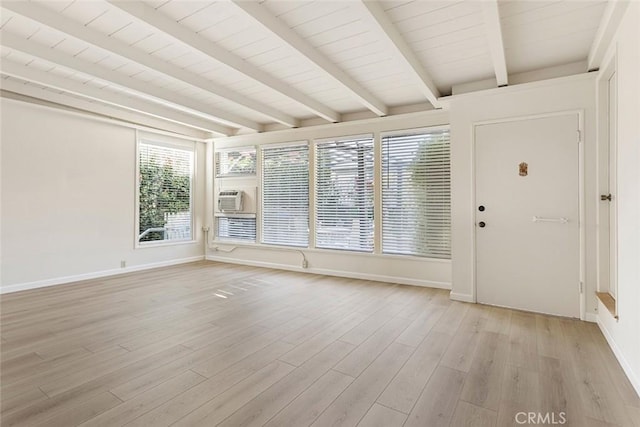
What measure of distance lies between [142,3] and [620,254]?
4129 mm

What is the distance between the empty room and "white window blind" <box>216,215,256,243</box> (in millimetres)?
113

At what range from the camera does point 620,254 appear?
2336 millimetres

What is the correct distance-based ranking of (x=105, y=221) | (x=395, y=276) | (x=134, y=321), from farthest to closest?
(x=105, y=221), (x=395, y=276), (x=134, y=321)

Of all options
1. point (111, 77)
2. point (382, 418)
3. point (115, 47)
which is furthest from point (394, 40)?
Answer: point (111, 77)

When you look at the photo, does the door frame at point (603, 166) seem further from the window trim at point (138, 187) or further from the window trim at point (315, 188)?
the window trim at point (138, 187)

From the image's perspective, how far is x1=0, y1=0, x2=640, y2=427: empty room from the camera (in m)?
2.00

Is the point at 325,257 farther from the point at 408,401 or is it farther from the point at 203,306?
the point at 408,401

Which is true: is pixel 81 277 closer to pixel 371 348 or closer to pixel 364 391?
pixel 371 348

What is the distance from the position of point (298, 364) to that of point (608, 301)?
277 cm

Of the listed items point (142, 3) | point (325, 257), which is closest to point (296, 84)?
point (142, 3)

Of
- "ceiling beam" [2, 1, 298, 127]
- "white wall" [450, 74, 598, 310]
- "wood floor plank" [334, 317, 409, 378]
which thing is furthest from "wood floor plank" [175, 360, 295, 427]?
"ceiling beam" [2, 1, 298, 127]

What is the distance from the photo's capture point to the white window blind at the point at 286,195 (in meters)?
5.56

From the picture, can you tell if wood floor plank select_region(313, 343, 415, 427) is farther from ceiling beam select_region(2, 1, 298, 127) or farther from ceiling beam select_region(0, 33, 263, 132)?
ceiling beam select_region(0, 33, 263, 132)

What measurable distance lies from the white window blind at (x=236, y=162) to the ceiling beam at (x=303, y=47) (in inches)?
110
